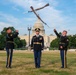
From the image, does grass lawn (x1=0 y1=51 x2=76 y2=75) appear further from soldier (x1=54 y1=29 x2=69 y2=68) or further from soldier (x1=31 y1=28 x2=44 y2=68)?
soldier (x1=54 y1=29 x2=69 y2=68)

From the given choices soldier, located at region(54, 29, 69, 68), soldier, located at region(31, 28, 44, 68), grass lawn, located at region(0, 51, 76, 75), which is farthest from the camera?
soldier, located at region(54, 29, 69, 68)

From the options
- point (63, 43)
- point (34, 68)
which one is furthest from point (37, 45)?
point (63, 43)

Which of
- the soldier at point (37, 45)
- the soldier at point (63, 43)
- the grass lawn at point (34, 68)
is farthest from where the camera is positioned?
the soldier at point (63, 43)

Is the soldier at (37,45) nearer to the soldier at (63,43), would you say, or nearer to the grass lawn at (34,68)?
the grass lawn at (34,68)

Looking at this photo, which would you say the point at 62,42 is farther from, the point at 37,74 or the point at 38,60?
the point at 37,74

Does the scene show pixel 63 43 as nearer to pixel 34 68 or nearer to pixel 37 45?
pixel 37 45

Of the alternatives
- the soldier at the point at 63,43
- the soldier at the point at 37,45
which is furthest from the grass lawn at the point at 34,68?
the soldier at the point at 63,43

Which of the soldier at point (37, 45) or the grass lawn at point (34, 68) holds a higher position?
the soldier at point (37, 45)

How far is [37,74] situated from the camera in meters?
11.5

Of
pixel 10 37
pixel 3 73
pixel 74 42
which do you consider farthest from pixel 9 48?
pixel 74 42

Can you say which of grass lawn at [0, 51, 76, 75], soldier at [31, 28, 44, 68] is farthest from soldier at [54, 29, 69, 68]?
soldier at [31, 28, 44, 68]

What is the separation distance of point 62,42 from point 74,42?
370 ft

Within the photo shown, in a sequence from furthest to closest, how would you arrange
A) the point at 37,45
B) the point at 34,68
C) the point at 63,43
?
the point at 63,43 → the point at 37,45 → the point at 34,68

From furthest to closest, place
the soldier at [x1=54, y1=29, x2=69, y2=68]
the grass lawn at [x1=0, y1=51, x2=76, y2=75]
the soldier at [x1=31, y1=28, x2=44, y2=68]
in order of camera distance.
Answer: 1. the soldier at [x1=54, y1=29, x2=69, y2=68]
2. the soldier at [x1=31, y1=28, x2=44, y2=68]
3. the grass lawn at [x1=0, y1=51, x2=76, y2=75]
